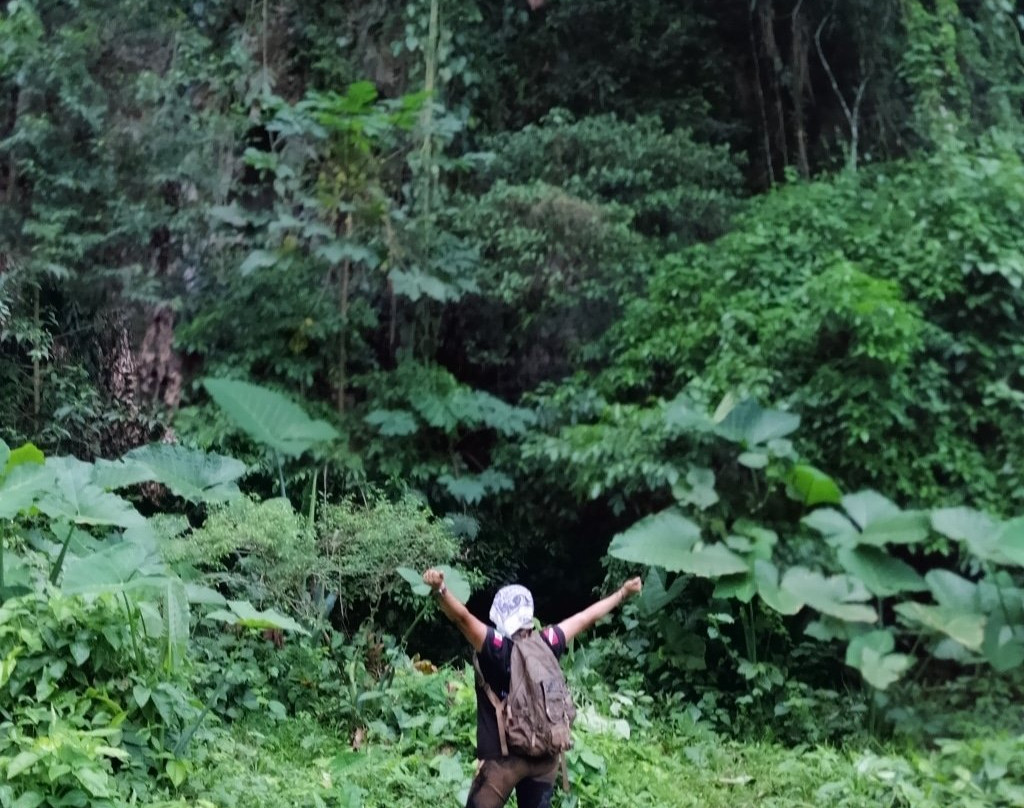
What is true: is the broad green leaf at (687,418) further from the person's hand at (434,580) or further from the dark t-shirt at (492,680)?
the person's hand at (434,580)

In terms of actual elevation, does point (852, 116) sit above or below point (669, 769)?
above

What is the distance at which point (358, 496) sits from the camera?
492 centimetres

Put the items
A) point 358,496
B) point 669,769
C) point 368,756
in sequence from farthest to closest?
1. point 358,496
2. point 669,769
3. point 368,756

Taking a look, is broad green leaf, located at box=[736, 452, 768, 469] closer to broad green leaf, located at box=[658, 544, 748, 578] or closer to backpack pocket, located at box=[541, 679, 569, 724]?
broad green leaf, located at box=[658, 544, 748, 578]

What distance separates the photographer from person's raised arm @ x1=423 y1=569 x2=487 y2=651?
237 centimetres


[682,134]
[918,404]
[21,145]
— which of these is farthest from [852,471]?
[21,145]

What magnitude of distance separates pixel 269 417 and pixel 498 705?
2.41 metres

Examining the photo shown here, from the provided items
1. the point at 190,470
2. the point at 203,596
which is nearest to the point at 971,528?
the point at 203,596

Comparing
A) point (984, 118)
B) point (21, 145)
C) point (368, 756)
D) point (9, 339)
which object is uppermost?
point (21, 145)

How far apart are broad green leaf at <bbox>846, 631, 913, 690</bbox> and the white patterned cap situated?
6.07 ft

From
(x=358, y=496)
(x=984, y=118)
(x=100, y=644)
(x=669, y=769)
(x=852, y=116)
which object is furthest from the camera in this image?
(x=852, y=116)

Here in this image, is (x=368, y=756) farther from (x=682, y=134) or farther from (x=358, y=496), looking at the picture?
(x=682, y=134)

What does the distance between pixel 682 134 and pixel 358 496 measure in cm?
283

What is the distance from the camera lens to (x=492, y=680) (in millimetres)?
2465
